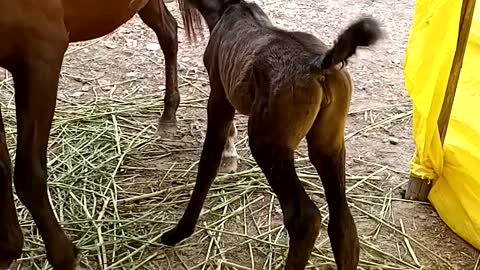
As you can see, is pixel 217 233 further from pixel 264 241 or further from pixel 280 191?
pixel 280 191

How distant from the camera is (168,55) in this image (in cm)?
334

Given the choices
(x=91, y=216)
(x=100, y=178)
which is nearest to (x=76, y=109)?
(x=100, y=178)

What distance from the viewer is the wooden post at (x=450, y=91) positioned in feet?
8.16

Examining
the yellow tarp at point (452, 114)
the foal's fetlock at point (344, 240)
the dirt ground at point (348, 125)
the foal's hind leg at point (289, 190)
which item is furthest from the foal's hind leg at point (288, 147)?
the yellow tarp at point (452, 114)

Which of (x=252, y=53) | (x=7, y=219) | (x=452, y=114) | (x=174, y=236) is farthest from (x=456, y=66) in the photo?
(x=7, y=219)

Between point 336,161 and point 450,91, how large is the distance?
729 mm

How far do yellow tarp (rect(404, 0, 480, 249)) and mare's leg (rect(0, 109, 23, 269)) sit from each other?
1.41 metres

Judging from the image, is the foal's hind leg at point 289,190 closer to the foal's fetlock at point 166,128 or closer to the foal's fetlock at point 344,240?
the foal's fetlock at point 344,240

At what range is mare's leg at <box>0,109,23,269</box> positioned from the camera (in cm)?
229

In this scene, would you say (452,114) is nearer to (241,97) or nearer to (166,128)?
(241,97)

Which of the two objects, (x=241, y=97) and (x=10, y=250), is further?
(x=10, y=250)

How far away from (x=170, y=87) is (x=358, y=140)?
87 centimetres

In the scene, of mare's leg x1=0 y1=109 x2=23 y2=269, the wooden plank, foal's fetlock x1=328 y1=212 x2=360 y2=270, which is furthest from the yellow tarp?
mare's leg x1=0 y1=109 x2=23 y2=269

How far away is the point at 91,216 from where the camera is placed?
9.00 ft
